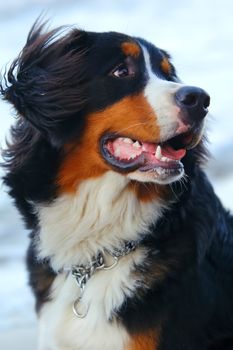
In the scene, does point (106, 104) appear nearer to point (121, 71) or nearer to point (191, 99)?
point (121, 71)

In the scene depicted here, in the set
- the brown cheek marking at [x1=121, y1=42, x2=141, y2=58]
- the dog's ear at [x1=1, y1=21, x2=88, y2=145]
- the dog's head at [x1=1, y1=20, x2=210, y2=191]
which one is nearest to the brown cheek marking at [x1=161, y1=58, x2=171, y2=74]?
the dog's head at [x1=1, y1=20, x2=210, y2=191]

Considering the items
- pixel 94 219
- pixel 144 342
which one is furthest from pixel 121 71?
pixel 144 342

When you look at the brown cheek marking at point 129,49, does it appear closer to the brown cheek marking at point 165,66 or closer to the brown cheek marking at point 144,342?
the brown cheek marking at point 165,66

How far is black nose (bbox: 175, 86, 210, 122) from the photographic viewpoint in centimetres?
395

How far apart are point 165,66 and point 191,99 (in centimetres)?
56

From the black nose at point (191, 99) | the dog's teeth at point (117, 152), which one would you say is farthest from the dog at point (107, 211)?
the black nose at point (191, 99)

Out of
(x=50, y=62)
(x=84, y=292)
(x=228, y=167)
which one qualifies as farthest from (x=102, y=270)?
(x=228, y=167)

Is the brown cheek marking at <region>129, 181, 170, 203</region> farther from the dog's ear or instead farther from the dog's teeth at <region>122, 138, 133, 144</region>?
the dog's ear

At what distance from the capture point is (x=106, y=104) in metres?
4.20

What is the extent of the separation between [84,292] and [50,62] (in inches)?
45.4

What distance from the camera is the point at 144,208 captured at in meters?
4.34

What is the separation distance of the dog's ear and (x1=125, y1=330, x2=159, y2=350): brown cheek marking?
1004 millimetres

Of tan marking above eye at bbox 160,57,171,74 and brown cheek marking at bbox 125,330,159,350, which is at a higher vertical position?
tan marking above eye at bbox 160,57,171,74

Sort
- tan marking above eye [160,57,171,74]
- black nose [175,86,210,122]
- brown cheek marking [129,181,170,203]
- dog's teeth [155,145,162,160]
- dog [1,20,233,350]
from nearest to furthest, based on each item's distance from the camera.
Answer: black nose [175,86,210,122] → dog's teeth [155,145,162,160] → dog [1,20,233,350] → brown cheek marking [129,181,170,203] → tan marking above eye [160,57,171,74]
